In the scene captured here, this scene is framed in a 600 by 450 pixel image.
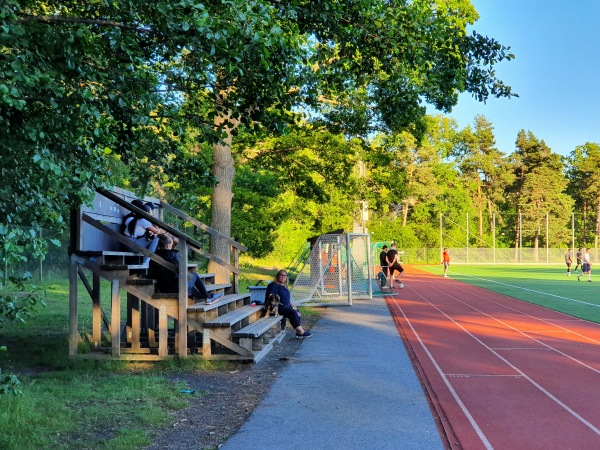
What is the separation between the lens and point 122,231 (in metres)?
11.5

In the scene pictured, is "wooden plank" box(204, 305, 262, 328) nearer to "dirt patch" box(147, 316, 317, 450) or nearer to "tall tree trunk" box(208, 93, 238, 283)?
"dirt patch" box(147, 316, 317, 450)

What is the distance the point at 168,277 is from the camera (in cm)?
988

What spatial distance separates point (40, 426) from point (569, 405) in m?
5.28

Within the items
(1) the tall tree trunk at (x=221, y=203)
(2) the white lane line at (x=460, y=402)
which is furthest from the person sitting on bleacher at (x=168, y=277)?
(1) the tall tree trunk at (x=221, y=203)

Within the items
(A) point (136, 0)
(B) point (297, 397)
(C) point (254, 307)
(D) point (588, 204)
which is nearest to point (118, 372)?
(B) point (297, 397)

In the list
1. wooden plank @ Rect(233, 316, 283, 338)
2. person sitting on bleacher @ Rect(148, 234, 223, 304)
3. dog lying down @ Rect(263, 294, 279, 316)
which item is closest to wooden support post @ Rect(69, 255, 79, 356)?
person sitting on bleacher @ Rect(148, 234, 223, 304)

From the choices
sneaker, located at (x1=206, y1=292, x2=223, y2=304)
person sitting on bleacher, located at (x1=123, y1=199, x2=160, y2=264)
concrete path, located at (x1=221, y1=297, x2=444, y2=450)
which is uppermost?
person sitting on bleacher, located at (x1=123, y1=199, x2=160, y2=264)

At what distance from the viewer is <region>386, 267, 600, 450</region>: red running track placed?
6312mm

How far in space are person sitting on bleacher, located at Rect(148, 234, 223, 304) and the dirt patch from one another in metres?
1.21

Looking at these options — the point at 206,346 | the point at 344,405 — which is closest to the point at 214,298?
the point at 206,346

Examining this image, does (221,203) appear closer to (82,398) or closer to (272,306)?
(272,306)

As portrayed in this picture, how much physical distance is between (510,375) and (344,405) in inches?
121

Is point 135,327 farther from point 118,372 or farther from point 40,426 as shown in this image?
point 40,426

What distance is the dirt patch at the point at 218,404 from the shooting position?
6.02 meters
